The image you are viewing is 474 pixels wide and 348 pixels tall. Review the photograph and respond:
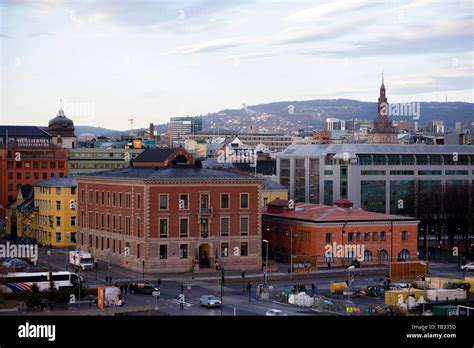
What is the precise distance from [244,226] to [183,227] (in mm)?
2746

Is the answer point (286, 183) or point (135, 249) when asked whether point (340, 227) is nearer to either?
point (135, 249)

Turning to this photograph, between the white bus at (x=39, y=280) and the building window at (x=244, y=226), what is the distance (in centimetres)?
931

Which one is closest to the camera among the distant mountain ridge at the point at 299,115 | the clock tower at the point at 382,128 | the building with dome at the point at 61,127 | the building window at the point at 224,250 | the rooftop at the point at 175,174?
the rooftop at the point at 175,174

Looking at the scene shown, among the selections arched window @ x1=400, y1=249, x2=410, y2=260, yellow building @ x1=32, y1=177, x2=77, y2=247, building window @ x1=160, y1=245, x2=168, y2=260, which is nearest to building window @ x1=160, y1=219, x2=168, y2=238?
building window @ x1=160, y1=245, x2=168, y2=260

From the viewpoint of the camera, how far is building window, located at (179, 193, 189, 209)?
128ft

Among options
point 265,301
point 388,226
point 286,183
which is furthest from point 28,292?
point 286,183

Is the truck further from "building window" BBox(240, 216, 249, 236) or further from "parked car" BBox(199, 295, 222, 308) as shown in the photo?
"parked car" BBox(199, 295, 222, 308)

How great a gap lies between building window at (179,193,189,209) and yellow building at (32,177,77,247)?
11.2 metres

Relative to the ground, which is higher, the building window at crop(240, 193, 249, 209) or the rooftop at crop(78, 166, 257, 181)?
the rooftop at crop(78, 166, 257, 181)

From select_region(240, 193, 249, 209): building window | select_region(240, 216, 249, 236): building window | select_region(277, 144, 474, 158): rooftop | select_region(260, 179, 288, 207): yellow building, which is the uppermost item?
select_region(277, 144, 474, 158): rooftop

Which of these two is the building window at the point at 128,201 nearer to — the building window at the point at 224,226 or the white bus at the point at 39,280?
the building window at the point at 224,226

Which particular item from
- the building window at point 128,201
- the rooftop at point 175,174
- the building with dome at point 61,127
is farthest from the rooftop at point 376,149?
the building with dome at point 61,127

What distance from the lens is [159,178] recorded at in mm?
38625

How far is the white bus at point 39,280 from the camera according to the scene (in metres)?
31.6
